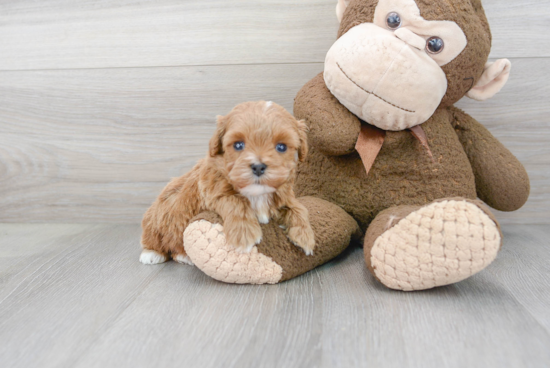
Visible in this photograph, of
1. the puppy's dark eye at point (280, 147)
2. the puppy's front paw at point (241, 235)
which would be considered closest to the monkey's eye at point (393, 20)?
the puppy's dark eye at point (280, 147)

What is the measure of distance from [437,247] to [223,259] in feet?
1.36

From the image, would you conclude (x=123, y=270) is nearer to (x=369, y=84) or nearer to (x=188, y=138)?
(x=188, y=138)

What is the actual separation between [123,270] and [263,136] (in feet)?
1.70

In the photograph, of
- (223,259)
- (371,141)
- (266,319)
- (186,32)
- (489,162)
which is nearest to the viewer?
(266,319)

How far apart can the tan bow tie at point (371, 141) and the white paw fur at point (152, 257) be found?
0.55 m

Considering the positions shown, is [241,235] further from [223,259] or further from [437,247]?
[437,247]

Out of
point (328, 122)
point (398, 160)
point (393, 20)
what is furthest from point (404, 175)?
point (393, 20)

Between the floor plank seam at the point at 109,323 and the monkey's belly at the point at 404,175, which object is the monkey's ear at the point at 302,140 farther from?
the floor plank seam at the point at 109,323

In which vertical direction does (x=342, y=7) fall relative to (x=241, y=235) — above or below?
above

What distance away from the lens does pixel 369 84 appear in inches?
36.2

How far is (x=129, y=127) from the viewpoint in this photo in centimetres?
140

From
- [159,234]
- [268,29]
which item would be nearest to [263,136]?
[159,234]

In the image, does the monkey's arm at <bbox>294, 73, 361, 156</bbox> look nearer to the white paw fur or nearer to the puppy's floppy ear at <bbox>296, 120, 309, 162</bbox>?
the puppy's floppy ear at <bbox>296, 120, 309, 162</bbox>

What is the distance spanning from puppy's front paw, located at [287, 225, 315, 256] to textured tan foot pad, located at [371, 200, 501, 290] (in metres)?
0.14
